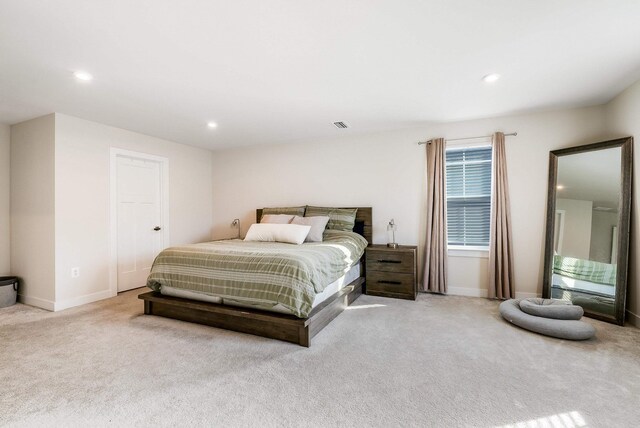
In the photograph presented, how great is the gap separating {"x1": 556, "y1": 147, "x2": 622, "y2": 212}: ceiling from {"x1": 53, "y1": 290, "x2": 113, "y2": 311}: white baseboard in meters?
5.68

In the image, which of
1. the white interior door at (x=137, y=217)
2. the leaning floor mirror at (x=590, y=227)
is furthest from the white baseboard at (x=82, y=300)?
the leaning floor mirror at (x=590, y=227)

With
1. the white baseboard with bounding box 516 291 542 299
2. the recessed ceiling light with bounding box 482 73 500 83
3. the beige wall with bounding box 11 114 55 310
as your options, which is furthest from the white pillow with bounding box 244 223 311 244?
the white baseboard with bounding box 516 291 542 299

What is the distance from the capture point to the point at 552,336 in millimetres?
2514

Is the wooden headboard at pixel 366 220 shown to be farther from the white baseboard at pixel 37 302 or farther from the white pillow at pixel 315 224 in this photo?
the white baseboard at pixel 37 302

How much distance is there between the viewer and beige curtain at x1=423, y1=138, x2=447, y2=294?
385 cm

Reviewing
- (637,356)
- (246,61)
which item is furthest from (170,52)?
(637,356)

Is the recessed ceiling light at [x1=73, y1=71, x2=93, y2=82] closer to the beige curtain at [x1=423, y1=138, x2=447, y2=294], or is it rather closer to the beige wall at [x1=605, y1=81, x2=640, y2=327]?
the beige curtain at [x1=423, y1=138, x2=447, y2=294]

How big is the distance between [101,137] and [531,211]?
5489mm

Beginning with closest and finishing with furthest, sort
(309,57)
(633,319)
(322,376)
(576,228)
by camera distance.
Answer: (322,376)
(309,57)
(633,319)
(576,228)

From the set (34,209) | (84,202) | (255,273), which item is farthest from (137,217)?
(255,273)

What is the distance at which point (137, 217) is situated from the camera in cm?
429

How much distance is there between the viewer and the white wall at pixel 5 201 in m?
3.73

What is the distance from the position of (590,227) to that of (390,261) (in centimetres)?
211

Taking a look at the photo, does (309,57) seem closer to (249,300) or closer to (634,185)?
(249,300)
